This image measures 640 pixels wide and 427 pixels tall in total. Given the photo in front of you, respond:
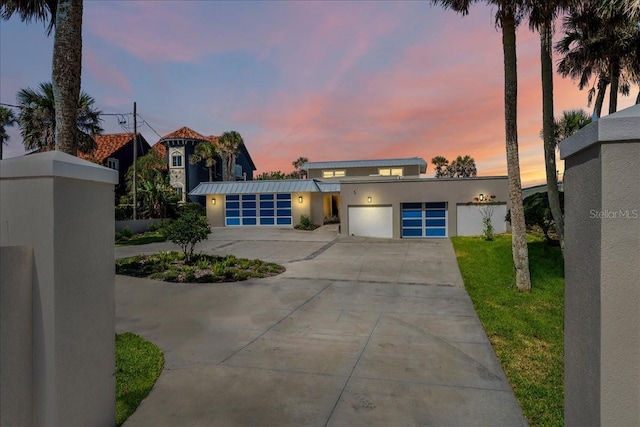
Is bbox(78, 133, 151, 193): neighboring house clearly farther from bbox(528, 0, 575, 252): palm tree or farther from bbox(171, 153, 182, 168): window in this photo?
bbox(528, 0, 575, 252): palm tree

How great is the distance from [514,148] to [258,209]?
78.9 feet

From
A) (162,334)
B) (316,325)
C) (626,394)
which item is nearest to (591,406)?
(626,394)

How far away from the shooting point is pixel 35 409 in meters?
2.85

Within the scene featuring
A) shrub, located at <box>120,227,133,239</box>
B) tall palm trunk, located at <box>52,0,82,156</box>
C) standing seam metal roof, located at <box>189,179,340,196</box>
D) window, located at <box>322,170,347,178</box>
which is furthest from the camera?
window, located at <box>322,170,347,178</box>

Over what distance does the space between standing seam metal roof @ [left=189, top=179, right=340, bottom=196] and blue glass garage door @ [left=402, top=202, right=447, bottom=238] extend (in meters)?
8.77

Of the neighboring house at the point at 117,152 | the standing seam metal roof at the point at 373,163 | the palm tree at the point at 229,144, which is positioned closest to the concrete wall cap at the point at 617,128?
the standing seam metal roof at the point at 373,163

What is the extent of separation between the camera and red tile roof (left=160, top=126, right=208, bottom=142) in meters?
37.7

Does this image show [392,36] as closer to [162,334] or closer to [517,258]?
[517,258]

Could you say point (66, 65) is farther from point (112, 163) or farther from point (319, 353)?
point (112, 163)

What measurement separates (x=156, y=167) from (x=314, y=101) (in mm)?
21907

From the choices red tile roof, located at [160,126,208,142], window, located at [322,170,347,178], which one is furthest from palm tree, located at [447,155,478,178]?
red tile roof, located at [160,126,208,142]

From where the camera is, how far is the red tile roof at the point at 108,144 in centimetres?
3408

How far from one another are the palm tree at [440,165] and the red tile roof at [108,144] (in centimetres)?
4341

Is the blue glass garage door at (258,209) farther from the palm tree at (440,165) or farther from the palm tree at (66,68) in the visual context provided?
the palm tree at (440,165)
